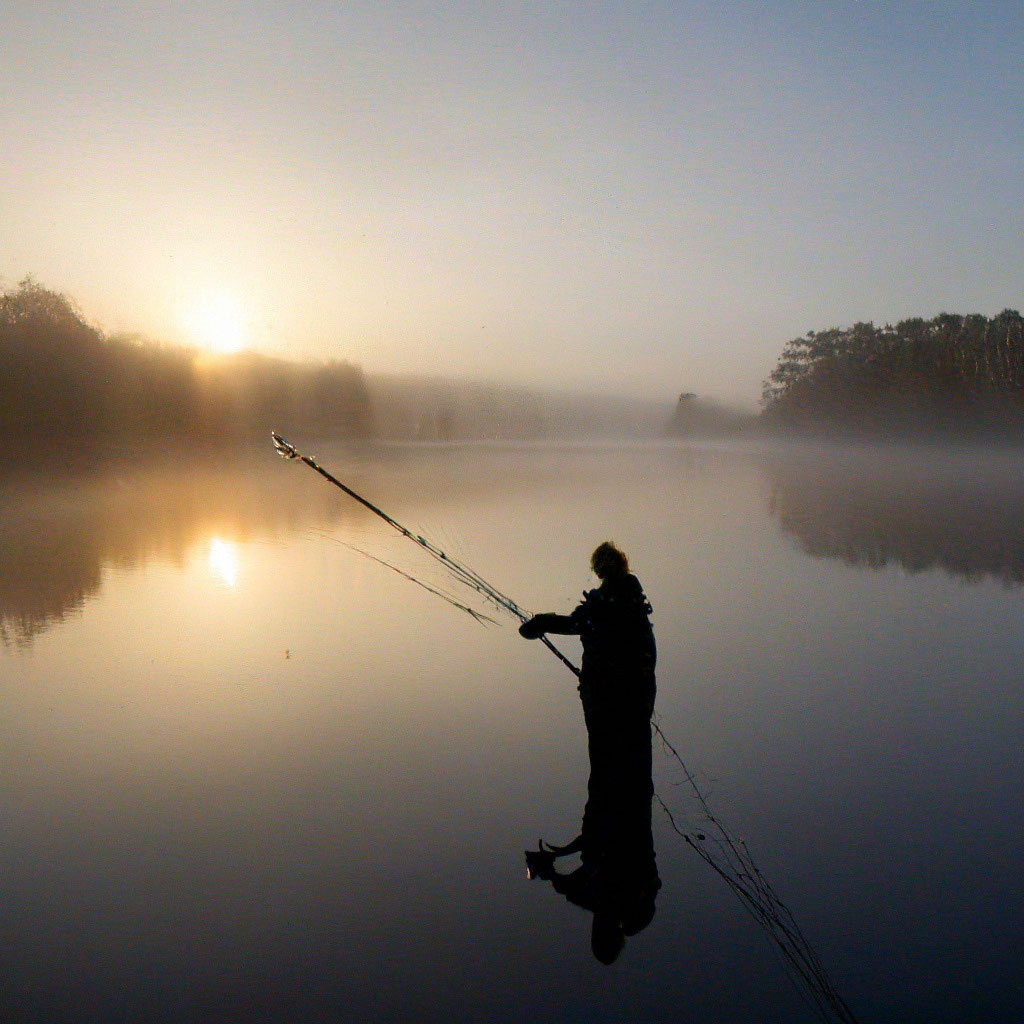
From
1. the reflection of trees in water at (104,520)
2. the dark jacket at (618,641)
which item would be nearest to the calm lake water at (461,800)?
the reflection of trees in water at (104,520)

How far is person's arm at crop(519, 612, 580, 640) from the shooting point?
4.42 m

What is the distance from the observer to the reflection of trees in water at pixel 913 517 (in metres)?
19.3

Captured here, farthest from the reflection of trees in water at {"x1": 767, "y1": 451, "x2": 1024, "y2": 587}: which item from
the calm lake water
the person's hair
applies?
the person's hair

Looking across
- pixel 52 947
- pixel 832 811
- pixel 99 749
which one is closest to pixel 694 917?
pixel 832 811

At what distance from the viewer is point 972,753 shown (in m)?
6.75

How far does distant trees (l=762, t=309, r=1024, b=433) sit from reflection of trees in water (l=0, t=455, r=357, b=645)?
227 feet

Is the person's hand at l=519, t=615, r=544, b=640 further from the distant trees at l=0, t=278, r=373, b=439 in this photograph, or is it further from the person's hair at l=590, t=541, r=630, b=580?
the distant trees at l=0, t=278, r=373, b=439

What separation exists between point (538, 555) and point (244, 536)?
11.2m

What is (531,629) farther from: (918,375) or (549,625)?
(918,375)

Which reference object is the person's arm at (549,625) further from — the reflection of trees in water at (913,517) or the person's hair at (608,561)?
the reflection of trees in water at (913,517)

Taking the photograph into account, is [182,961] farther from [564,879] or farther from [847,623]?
[847,623]

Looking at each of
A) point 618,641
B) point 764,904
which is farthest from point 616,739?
point 764,904

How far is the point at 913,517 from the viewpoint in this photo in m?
30.8

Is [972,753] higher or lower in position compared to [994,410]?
lower
